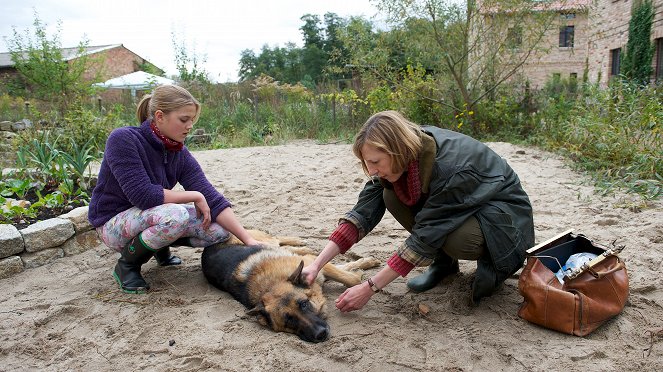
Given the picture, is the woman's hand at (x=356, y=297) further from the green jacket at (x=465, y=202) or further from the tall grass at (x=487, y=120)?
the tall grass at (x=487, y=120)

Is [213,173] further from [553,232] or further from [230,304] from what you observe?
[553,232]

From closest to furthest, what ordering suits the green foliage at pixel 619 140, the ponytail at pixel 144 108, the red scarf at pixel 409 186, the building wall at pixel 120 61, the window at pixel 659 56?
the red scarf at pixel 409 186, the ponytail at pixel 144 108, the green foliage at pixel 619 140, the window at pixel 659 56, the building wall at pixel 120 61

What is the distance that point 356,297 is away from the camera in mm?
2766

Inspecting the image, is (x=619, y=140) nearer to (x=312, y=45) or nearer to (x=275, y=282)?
(x=275, y=282)

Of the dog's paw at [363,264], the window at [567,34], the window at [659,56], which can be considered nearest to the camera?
the dog's paw at [363,264]

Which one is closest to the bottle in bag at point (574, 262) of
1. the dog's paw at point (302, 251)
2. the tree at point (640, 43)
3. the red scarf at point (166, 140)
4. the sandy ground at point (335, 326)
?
the sandy ground at point (335, 326)

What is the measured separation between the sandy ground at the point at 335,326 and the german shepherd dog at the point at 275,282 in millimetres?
77

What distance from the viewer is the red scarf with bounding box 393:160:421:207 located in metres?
2.68

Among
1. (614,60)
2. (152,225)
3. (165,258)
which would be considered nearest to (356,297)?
(152,225)

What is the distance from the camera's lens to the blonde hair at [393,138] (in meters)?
2.53

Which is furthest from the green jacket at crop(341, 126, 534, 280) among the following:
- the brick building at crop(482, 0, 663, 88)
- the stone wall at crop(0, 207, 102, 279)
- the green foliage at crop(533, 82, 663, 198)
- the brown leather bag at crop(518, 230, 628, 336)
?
the brick building at crop(482, 0, 663, 88)

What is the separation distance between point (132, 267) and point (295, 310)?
4.39 feet

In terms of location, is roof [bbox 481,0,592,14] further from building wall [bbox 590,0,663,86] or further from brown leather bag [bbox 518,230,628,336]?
building wall [bbox 590,0,663,86]

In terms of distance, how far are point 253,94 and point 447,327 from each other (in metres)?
12.7
